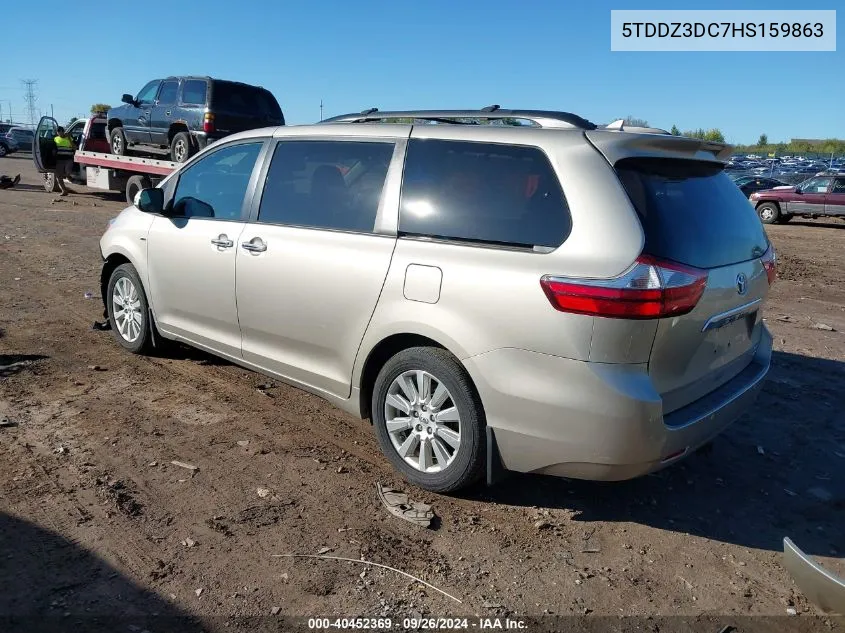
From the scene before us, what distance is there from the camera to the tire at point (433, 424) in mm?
3500

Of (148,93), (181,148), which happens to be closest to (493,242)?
(181,148)

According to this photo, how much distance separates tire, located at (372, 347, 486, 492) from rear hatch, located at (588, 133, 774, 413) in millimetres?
915

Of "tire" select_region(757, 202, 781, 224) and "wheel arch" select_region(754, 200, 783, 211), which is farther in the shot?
"tire" select_region(757, 202, 781, 224)

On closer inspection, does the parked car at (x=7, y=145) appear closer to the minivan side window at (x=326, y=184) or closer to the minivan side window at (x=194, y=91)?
the minivan side window at (x=194, y=91)

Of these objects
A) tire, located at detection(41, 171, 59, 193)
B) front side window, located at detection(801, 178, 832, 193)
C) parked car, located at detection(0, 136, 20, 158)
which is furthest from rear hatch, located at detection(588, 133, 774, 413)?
parked car, located at detection(0, 136, 20, 158)

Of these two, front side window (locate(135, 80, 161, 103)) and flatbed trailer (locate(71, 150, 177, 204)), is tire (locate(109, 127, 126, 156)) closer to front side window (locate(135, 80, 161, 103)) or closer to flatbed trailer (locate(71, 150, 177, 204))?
flatbed trailer (locate(71, 150, 177, 204))

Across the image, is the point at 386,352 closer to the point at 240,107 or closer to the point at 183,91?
the point at 240,107

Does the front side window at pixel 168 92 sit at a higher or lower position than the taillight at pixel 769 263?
higher

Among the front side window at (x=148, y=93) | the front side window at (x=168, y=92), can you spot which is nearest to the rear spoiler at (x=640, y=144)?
the front side window at (x=168, y=92)

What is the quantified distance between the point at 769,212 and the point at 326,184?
2173 cm

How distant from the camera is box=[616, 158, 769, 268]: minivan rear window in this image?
320 cm

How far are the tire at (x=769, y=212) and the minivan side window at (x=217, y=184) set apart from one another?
21209 mm

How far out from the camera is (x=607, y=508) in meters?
3.76

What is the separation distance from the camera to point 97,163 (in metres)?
18.2
